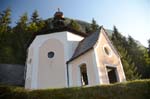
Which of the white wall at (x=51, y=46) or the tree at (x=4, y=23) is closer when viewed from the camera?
the white wall at (x=51, y=46)

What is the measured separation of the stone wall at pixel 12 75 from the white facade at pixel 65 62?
317cm

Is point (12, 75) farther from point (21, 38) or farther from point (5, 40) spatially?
point (5, 40)

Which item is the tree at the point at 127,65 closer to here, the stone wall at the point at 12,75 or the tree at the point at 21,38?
the stone wall at the point at 12,75

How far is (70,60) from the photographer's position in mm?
16172

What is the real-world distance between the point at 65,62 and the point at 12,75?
880cm

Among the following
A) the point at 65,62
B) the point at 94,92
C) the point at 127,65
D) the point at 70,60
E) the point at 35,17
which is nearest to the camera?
the point at 94,92

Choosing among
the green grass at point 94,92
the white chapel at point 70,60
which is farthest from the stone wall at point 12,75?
the green grass at point 94,92

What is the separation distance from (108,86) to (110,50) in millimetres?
7159

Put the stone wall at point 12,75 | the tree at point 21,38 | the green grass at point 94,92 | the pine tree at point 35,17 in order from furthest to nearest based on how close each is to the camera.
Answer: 1. the pine tree at point 35,17
2. the tree at point 21,38
3. the stone wall at point 12,75
4. the green grass at point 94,92

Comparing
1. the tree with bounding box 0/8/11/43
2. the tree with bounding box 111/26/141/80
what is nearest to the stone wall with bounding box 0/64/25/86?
the tree with bounding box 0/8/11/43

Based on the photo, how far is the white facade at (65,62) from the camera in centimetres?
1430

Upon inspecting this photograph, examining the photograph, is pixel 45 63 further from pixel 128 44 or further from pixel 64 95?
pixel 128 44

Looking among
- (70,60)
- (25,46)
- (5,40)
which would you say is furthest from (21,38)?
(70,60)

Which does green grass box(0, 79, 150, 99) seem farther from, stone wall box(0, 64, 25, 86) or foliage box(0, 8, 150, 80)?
foliage box(0, 8, 150, 80)
